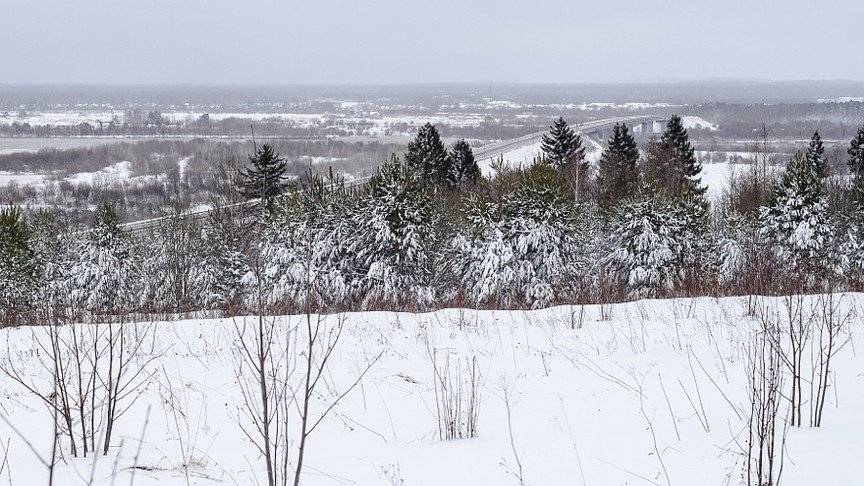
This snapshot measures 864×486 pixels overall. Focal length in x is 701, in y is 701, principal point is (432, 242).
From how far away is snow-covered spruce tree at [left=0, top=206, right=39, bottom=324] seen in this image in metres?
32.5

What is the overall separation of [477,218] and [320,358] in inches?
1017

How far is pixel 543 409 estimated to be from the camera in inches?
217

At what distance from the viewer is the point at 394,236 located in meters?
30.9

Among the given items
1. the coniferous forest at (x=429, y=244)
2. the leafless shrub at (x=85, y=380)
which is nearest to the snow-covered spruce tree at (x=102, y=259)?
the coniferous forest at (x=429, y=244)

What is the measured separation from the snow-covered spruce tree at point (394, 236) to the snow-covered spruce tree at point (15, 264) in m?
15.1

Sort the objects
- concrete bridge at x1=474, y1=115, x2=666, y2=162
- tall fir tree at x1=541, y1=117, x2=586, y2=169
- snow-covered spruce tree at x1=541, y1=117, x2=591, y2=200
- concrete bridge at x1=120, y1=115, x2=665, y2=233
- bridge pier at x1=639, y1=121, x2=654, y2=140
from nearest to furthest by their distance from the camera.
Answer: concrete bridge at x1=120, y1=115, x2=665, y2=233 < snow-covered spruce tree at x1=541, y1=117, x2=591, y2=200 < tall fir tree at x1=541, y1=117, x2=586, y2=169 < concrete bridge at x1=474, y1=115, x2=666, y2=162 < bridge pier at x1=639, y1=121, x2=654, y2=140

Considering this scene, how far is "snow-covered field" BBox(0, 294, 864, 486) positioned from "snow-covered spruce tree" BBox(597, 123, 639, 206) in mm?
36916

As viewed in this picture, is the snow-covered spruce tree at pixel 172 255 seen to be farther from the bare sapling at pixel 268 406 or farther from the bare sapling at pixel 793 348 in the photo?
the bare sapling at pixel 793 348

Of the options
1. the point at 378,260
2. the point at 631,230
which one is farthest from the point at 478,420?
the point at 631,230

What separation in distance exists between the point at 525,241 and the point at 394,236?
595 cm

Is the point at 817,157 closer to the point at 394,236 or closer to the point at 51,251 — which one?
the point at 394,236

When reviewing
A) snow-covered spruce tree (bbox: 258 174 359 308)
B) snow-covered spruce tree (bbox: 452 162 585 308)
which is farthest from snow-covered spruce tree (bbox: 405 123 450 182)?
snow-covered spruce tree (bbox: 452 162 585 308)

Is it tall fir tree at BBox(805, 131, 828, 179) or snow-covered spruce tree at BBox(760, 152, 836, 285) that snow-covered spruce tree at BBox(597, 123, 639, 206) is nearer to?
snow-covered spruce tree at BBox(760, 152, 836, 285)

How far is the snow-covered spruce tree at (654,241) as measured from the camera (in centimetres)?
3303
